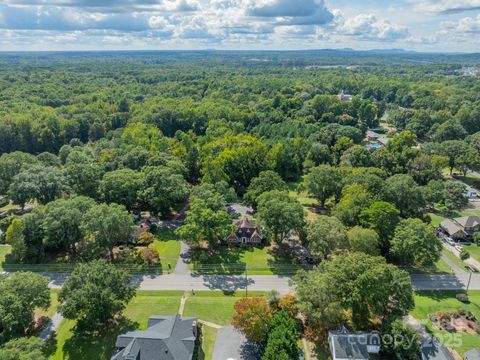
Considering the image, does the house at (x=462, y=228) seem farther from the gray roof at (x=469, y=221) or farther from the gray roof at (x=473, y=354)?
the gray roof at (x=473, y=354)

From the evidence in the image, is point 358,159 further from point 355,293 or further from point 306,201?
point 355,293

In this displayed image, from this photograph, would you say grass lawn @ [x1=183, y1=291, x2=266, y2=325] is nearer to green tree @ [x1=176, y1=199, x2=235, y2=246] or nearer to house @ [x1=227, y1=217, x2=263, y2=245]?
green tree @ [x1=176, y1=199, x2=235, y2=246]

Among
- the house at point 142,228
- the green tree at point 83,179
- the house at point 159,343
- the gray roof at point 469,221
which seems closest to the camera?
the house at point 159,343

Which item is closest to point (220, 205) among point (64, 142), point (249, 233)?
point (249, 233)

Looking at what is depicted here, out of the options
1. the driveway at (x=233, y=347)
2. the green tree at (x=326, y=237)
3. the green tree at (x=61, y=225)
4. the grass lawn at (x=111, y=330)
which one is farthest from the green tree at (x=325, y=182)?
the green tree at (x=61, y=225)

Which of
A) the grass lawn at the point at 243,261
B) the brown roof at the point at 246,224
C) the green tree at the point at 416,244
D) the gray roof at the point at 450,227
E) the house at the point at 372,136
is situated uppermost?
the house at the point at 372,136

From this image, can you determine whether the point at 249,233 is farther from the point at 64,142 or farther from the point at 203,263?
the point at 64,142

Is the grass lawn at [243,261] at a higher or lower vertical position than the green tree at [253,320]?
lower
